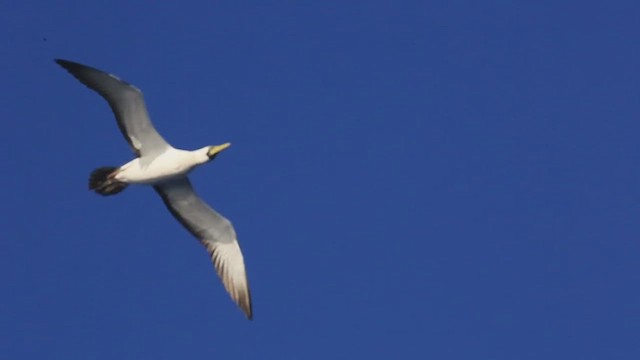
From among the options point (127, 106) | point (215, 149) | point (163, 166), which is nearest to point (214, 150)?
point (215, 149)

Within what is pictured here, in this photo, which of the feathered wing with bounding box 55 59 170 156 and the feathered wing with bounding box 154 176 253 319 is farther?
the feathered wing with bounding box 154 176 253 319

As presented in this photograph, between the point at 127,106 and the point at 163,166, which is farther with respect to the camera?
the point at 163,166

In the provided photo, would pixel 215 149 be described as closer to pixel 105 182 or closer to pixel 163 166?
pixel 163 166

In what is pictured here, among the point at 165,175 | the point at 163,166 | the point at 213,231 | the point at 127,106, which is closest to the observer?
the point at 127,106

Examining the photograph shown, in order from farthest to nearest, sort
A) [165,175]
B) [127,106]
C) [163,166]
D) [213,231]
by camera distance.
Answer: [213,231], [165,175], [163,166], [127,106]

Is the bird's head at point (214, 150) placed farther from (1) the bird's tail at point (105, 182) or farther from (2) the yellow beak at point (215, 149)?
(1) the bird's tail at point (105, 182)

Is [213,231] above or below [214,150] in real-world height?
below

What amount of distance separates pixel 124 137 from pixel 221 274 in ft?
12.3

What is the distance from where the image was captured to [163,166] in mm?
37125

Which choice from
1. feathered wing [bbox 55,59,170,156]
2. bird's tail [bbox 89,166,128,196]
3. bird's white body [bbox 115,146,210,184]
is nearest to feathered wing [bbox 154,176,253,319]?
bird's white body [bbox 115,146,210,184]

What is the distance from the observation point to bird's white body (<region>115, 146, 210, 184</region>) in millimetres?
37094

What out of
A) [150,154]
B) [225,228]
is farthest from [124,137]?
[225,228]

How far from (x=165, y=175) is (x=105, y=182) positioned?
1272 millimetres

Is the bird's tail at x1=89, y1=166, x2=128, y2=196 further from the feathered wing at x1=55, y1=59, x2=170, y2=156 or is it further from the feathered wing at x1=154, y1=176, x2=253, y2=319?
the feathered wing at x1=154, y1=176, x2=253, y2=319
